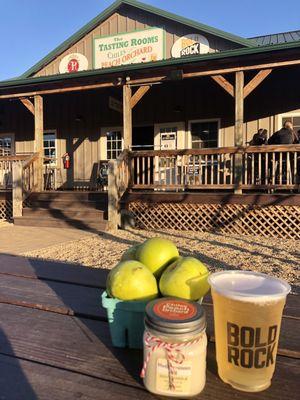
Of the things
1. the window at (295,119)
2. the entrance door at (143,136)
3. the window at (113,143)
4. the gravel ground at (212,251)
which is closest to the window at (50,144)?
the window at (113,143)

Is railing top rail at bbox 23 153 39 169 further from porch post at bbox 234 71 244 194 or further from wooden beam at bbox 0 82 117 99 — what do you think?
porch post at bbox 234 71 244 194

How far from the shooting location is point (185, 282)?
112cm

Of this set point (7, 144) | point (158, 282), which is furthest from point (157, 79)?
point (158, 282)

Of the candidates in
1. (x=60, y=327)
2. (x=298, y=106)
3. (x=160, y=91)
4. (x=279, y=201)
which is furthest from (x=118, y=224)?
(x=60, y=327)

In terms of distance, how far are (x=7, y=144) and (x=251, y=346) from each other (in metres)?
14.7

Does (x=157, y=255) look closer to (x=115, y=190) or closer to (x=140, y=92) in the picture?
(x=115, y=190)

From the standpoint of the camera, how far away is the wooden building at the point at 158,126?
7.86m

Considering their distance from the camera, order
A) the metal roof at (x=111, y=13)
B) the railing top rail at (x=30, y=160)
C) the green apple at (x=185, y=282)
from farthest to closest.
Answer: the metal roof at (x=111, y=13)
the railing top rail at (x=30, y=160)
the green apple at (x=185, y=282)

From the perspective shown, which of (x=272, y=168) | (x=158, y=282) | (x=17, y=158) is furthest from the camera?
(x=17, y=158)

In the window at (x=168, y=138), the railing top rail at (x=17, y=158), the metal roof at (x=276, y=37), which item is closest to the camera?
the railing top rail at (x=17, y=158)

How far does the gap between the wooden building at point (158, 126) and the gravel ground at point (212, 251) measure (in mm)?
815

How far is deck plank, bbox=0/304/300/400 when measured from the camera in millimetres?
944

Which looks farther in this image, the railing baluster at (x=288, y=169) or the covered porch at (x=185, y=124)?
the covered porch at (x=185, y=124)

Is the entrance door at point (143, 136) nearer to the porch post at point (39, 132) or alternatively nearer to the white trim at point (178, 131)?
the white trim at point (178, 131)
